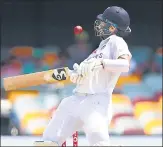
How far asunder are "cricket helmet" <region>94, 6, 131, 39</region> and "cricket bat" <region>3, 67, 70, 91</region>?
389mm

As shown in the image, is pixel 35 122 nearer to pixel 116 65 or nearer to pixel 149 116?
pixel 149 116

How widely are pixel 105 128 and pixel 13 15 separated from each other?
181 inches

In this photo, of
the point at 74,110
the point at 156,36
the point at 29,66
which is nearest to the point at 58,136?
the point at 74,110

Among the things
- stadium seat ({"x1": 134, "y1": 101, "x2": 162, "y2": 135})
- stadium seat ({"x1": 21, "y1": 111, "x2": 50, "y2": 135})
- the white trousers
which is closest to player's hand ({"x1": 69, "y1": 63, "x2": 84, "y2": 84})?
the white trousers

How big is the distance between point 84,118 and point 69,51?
435cm

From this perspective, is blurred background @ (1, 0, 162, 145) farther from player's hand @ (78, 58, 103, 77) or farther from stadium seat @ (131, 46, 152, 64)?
player's hand @ (78, 58, 103, 77)

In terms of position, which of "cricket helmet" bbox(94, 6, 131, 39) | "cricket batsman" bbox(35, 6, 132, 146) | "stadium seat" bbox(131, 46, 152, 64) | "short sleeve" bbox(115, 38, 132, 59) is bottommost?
"cricket batsman" bbox(35, 6, 132, 146)

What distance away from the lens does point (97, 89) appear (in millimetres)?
3852

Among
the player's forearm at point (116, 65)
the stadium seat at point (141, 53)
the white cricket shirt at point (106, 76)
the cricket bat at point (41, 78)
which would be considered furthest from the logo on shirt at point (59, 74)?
the stadium seat at point (141, 53)

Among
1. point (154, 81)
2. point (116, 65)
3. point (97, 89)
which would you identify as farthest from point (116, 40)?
point (154, 81)

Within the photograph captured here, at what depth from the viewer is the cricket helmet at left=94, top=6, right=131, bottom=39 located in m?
3.95

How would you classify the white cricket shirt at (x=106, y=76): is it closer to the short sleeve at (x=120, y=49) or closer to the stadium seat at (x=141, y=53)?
the short sleeve at (x=120, y=49)

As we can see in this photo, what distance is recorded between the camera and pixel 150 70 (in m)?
8.27

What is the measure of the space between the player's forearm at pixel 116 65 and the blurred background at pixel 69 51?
3.82 metres
